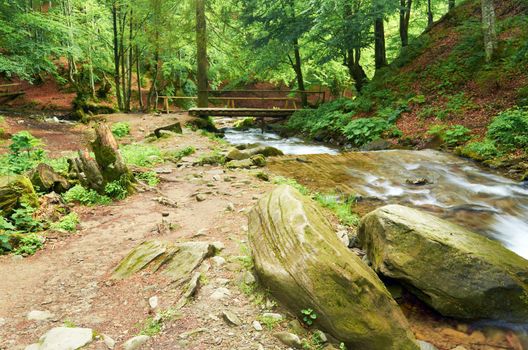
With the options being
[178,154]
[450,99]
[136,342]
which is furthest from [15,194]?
[450,99]

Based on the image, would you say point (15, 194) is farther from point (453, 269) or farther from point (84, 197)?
point (453, 269)

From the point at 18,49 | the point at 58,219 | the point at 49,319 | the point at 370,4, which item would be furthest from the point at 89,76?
the point at 49,319

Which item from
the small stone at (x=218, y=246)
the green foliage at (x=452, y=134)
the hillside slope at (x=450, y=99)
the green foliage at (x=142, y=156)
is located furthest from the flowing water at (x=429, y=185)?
the small stone at (x=218, y=246)

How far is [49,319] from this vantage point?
338 cm

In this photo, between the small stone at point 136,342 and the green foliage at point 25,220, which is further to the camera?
the green foliage at point 25,220

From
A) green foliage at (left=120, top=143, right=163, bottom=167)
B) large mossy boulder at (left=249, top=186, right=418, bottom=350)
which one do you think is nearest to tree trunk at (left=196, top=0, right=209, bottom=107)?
green foliage at (left=120, top=143, right=163, bottom=167)

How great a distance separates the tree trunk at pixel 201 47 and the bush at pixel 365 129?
8.28m

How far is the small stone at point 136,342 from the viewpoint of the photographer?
9.39ft

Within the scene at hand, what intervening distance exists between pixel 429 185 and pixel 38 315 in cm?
872

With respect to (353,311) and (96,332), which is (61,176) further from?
(353,311)

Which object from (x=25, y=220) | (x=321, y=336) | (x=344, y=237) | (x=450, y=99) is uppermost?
(x=450, y=99)

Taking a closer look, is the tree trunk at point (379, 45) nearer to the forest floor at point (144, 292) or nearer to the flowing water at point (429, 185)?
the flowing water at point (429, 185)

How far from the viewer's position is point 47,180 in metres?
6.69

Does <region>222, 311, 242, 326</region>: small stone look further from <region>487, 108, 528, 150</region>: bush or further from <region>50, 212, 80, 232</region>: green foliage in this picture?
<region>487, 108, 528, 150</region>: bush
